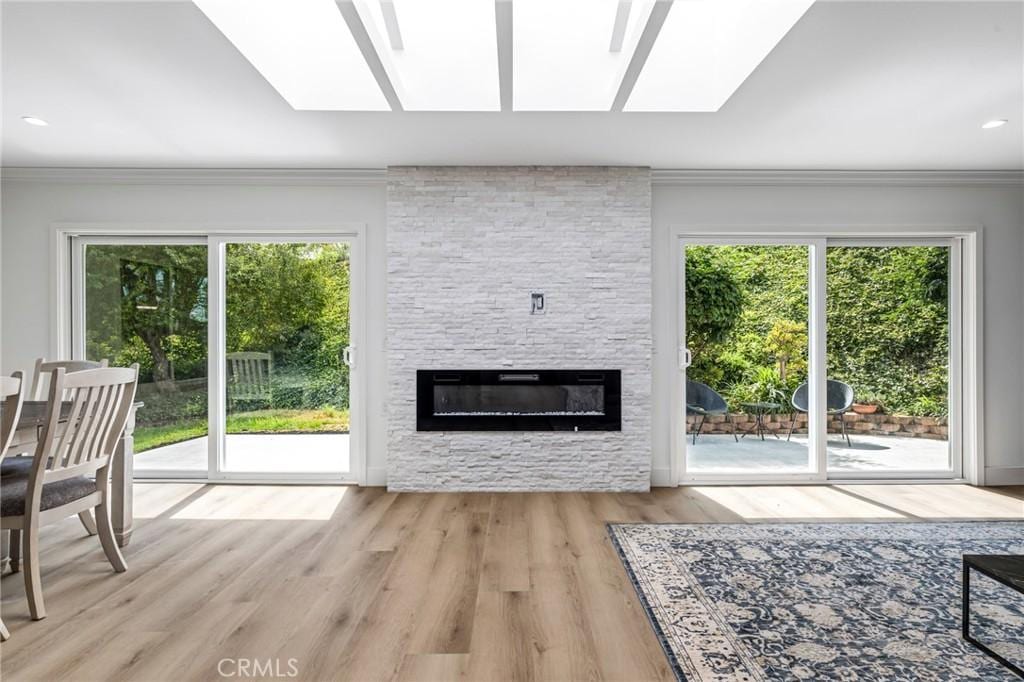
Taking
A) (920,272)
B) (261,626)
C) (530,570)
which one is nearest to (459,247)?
(530,570)

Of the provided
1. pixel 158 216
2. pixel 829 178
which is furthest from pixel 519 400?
pixel 158 216

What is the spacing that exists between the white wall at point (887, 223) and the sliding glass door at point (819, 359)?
16 cm

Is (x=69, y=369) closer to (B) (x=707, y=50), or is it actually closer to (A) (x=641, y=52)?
(A) (x=641, y=52)

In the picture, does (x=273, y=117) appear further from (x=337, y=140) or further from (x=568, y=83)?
(x=568, y=83)

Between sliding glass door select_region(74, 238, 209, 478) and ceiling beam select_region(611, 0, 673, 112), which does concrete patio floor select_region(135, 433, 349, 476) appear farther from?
ceiling beam select_region(611, 0, 673, 112)

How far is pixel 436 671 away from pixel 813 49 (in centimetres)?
295

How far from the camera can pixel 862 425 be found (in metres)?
4.27

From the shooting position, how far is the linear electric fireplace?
398cm

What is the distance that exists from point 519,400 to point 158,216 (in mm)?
3175

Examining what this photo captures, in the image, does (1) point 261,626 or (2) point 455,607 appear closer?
(1) point 261,626

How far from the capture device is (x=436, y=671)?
1.80 metres

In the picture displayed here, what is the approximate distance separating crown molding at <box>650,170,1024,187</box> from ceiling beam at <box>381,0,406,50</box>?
85.5 inches

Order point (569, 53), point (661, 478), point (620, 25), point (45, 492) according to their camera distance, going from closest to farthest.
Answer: point (45, 492) → point (620, 25) → point (569, 53) → point (661, 478)

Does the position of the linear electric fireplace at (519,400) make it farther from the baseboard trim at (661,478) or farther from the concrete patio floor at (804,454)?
the concrete patio floor at (804,454)
